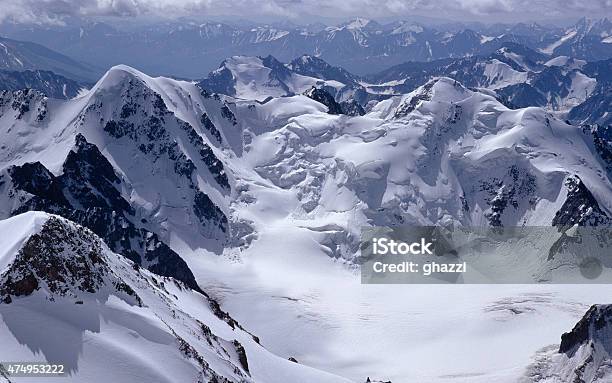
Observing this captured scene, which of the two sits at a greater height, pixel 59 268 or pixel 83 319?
pixel 59 268

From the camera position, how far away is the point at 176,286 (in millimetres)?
111938

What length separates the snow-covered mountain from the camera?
58.2 m

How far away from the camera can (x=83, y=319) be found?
62.8m

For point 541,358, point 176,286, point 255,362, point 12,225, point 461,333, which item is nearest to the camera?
point 12,225

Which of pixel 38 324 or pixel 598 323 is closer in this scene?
pixel 38 324

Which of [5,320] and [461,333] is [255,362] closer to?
[5,320]

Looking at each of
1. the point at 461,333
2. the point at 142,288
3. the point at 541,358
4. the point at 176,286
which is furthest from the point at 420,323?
the point at 142,288

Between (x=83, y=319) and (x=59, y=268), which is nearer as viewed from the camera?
(x=83, y=319)

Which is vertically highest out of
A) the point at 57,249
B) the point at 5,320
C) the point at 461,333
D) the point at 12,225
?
the point at 461,333

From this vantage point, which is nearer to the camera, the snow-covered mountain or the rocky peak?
the snow-covered mountain

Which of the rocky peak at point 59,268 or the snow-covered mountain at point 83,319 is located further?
the rocky peak at point 59,268

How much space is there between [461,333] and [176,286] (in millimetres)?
100726

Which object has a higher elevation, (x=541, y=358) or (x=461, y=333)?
(x=461, y=333)

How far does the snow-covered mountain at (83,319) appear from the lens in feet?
191
